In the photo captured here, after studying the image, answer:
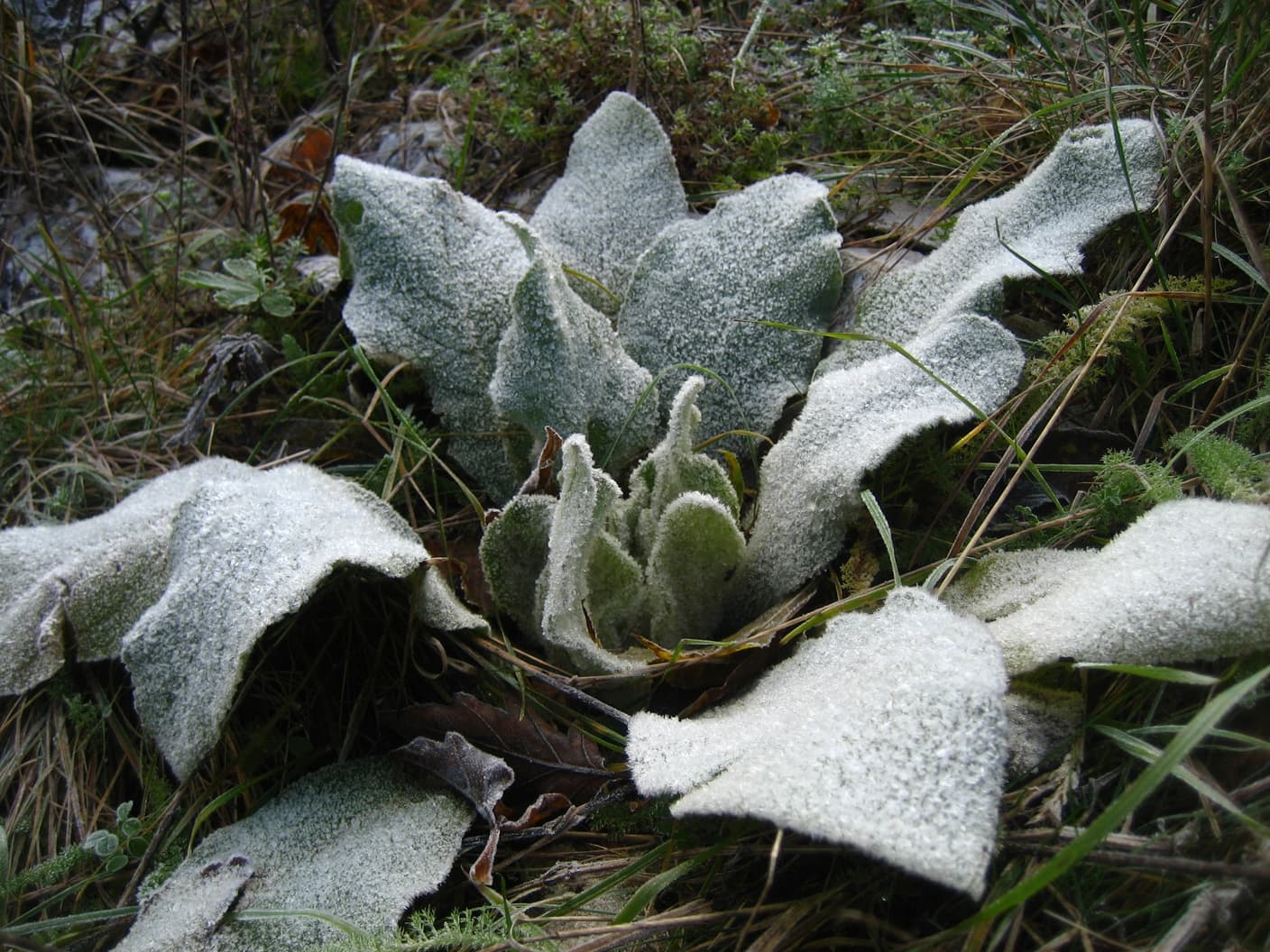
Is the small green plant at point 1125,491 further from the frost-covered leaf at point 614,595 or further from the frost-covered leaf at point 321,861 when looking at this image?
the frost-covered leaf at point 321,861

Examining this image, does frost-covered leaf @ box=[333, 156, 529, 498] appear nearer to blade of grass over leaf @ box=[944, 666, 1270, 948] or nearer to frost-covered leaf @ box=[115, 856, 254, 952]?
frost-covered leaf @ box=[115, 856, 254, 952]

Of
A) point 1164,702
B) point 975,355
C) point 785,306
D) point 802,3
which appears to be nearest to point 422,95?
point 802,3

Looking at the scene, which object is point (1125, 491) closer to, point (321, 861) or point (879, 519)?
point (879, 519)

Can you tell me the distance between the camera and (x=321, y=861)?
123cm

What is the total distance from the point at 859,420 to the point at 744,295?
0.40 meters

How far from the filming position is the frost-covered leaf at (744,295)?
1568mm

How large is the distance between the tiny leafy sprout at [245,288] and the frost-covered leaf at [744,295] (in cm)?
76

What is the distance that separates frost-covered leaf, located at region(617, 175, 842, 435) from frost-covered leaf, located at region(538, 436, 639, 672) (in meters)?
0.43

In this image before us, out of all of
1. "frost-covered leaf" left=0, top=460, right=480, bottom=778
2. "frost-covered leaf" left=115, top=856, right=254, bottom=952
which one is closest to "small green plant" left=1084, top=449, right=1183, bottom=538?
"frost-covered leaf" left=0, top=460, right=480, bottom=778

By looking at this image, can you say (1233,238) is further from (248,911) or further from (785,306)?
(248,911)

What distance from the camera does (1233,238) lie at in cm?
138

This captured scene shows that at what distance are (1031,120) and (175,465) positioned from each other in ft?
5.78

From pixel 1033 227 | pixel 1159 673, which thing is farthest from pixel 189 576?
pixel 1033 227

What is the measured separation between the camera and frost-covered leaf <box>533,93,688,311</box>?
1763 mm
